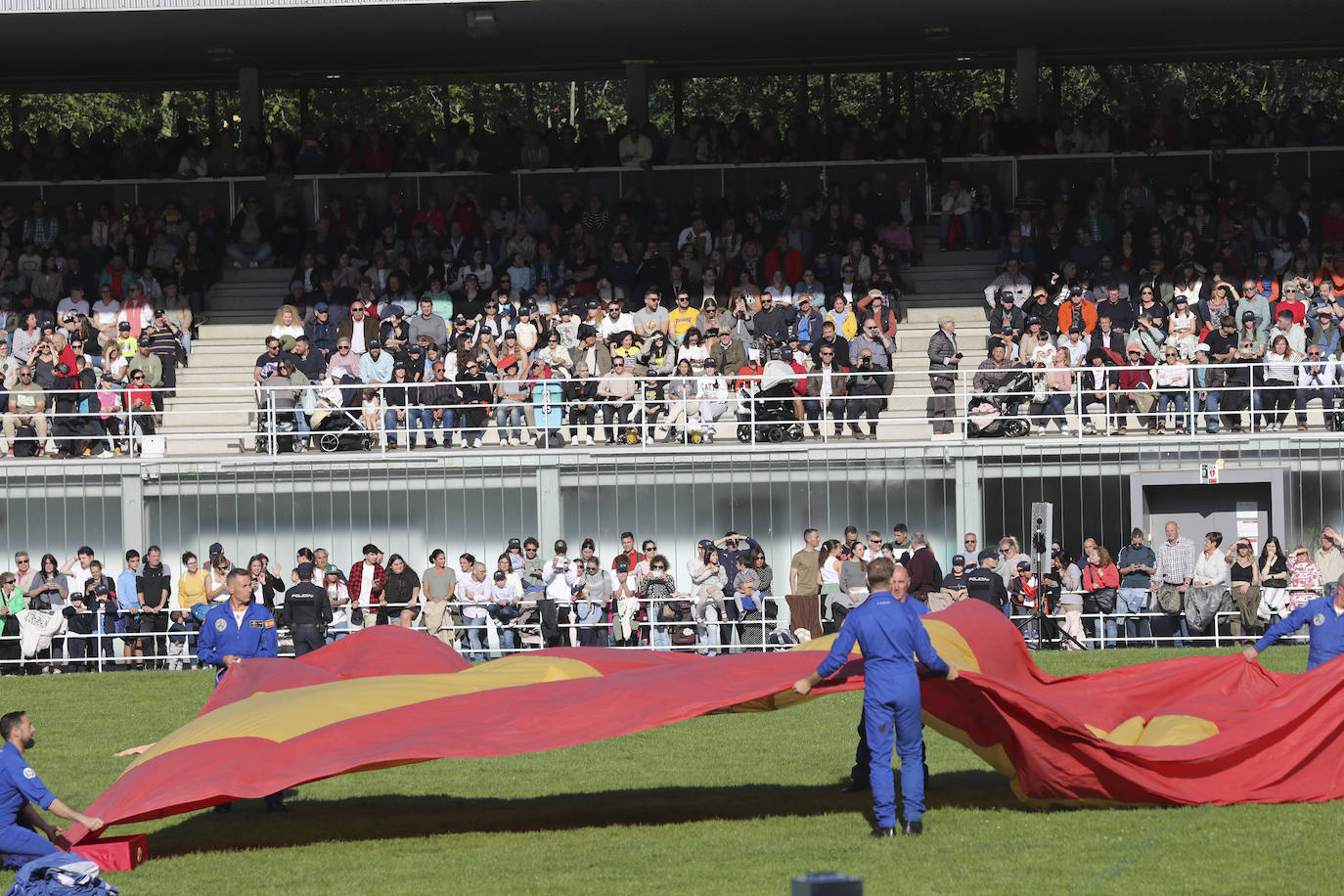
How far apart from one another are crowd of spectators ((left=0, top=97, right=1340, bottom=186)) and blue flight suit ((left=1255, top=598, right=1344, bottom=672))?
17476 mm

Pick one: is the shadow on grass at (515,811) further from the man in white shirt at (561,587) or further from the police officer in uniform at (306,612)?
the man in white shirt at (561,587)

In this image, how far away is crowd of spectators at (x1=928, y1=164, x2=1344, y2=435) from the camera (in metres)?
24.9

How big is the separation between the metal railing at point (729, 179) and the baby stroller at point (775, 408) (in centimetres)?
583

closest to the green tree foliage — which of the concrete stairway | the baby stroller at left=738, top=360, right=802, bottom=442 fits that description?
the concrete stairway

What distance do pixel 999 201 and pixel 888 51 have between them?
500cm

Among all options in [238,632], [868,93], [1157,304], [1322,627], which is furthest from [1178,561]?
[868,93]

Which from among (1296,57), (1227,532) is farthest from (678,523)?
(1296,57)

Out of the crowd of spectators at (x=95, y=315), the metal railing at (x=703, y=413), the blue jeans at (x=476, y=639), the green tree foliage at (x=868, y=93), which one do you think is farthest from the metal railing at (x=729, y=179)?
the blue jeans at (x=476, y=639)

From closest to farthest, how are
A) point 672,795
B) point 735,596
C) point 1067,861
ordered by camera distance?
point 1067,861 → point 672,795 → point 735,596

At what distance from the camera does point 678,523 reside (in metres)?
25.2

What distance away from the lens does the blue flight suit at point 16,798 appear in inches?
417

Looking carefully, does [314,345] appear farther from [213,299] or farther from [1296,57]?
[1296,57]

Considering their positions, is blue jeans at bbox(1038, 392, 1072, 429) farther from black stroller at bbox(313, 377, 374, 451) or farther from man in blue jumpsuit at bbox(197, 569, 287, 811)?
man in blue jumpsuit at bbox(197, 569, 287, 811)

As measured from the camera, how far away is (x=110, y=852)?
37.1 feet
